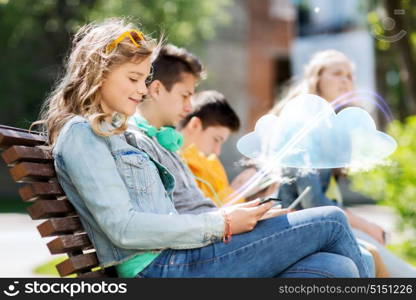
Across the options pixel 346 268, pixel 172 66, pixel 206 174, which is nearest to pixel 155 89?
pixel 172 66

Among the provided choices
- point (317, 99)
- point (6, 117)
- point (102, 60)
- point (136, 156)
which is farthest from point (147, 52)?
point (6, 117)

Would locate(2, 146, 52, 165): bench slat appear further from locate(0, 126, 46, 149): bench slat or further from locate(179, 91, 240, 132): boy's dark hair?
locate(179, 91, 240, 132): boy's dark hair

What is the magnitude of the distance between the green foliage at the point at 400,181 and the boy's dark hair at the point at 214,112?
261 cm

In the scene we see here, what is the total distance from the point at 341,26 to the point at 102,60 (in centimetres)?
1507

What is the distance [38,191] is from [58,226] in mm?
132

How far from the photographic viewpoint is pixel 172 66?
3244mm

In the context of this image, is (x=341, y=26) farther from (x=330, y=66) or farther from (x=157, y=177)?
(x=157, y=177)

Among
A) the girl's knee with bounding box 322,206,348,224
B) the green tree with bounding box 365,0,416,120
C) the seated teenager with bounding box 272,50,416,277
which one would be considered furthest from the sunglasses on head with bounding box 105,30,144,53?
the green tree with bounding box 365,0,416,120

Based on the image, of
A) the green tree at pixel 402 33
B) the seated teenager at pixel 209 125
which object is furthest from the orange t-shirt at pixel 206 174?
the green tree at pixel 402 33

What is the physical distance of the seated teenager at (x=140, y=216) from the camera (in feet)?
7.81

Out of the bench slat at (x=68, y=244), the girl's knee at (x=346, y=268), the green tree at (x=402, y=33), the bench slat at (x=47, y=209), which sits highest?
the green tree at (x=402, y=33)

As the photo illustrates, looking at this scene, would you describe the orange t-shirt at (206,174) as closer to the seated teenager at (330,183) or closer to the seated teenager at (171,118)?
the seated teenager at (330,183)

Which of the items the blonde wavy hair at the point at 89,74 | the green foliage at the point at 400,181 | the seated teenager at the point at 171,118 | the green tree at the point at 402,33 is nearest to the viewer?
the blonde wavy hair at the point at 89,74

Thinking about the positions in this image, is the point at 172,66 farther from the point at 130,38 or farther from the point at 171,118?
the point at 130,38
